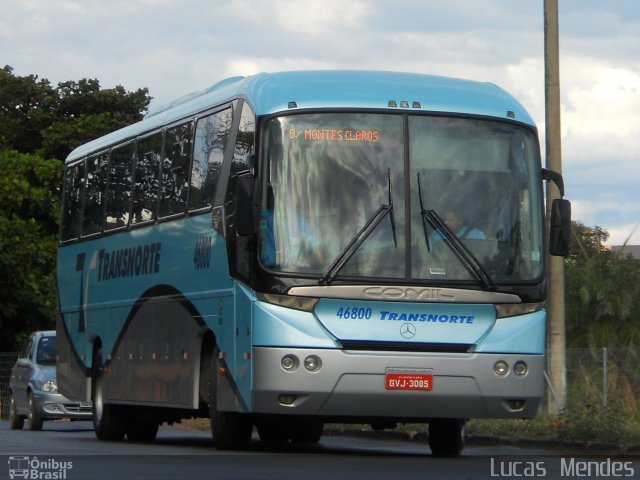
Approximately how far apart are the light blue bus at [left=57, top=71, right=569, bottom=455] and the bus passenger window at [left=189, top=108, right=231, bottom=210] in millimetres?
35

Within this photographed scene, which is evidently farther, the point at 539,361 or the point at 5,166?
the point at 5,166

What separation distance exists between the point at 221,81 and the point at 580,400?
6955 millimetres

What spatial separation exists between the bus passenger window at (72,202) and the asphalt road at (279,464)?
4.33m

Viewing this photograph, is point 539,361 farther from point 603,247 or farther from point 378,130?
point 603,247

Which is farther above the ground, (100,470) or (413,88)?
(413,88)

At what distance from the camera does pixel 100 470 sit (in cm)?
1288

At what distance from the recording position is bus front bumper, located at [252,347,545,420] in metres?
14.5

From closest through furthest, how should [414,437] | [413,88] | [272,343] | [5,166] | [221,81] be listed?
[272,343] < [413,88] < [221,81] < [414,437] < [5,166]

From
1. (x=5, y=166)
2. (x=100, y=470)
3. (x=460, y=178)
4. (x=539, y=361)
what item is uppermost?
(x=5, y=166)

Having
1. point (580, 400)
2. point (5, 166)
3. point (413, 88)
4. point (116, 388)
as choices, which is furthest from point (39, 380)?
point (5, 166)

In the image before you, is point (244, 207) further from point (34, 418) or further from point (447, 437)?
point (34, 418)

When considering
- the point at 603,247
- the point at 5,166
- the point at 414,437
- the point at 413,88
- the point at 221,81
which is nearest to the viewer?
the point at 413,88

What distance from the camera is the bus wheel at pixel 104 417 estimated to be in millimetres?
20719

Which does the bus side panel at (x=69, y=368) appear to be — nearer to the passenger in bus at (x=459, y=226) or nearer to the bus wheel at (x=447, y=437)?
the bus wheel at (x=447, y=437)
